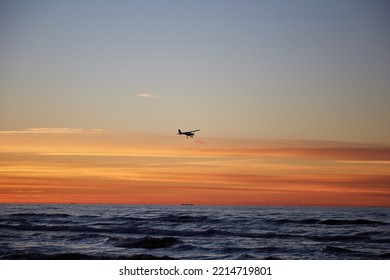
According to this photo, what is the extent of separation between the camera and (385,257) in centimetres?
1886

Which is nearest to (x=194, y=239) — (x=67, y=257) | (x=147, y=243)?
(x=147, y=243)

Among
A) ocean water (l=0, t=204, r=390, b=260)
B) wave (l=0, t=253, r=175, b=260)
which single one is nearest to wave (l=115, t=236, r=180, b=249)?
ocean water (l=0, t=204, r=390, b=260)

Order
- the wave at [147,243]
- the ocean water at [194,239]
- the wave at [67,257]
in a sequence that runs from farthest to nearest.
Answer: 1. the wave at [147,243]
2. the ocean water at [194,239]
3. the wave at [67,257]

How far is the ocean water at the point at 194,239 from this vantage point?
61.3ft

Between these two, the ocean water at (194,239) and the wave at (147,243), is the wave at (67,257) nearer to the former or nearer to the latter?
the ocean water at (194,239)

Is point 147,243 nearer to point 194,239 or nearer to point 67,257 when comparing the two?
point 194,239

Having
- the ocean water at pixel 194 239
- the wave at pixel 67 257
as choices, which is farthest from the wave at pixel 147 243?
the wave at pixel 67 257

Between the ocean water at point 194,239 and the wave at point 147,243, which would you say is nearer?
the ocean water at point 194,239

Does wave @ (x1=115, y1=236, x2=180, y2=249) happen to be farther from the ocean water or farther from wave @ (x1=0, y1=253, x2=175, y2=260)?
wave @ (x1=0, y1=253, x2=175, y2=260)

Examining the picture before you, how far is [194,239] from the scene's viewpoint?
76.9ft

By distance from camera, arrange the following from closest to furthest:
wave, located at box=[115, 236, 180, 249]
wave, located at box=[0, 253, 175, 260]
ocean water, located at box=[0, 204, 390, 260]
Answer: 1. wave, located at box=[0, 253, 175, 260]
2. ocean water, located at box=[0, 204, 390, 260]
3. wave, located at box=[115, 236, 180, 249]

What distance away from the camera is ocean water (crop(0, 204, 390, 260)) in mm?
18688
